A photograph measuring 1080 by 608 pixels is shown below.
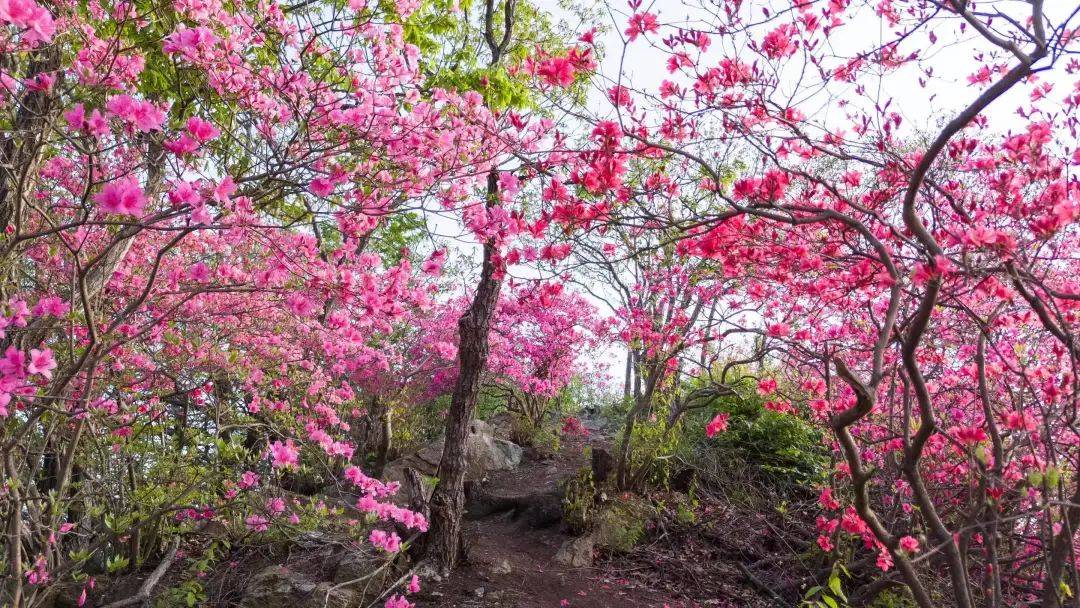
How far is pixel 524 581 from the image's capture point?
5.19 metres

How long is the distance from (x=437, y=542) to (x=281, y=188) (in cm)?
333

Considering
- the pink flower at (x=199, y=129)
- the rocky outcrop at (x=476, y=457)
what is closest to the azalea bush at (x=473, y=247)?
the pink flower at (x=199, y=129)

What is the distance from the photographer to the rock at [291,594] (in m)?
4.58

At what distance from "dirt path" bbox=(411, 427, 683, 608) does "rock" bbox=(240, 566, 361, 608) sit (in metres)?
0.56

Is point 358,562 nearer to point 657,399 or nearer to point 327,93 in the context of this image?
point 327,93

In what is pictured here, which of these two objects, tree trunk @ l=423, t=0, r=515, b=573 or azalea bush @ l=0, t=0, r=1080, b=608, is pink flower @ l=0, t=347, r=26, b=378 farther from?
tree trunk @ l=423, t=0, r=515, b=573

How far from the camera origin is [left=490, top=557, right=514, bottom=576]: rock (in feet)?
17.4

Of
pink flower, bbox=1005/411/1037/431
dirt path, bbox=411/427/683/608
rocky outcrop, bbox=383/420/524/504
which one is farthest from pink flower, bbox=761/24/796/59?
rocky outcrop, bbox=383/420/524/504

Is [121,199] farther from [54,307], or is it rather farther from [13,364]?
[54,307]

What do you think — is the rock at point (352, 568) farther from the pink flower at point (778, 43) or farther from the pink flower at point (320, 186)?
the pink flower at point (778, 43)

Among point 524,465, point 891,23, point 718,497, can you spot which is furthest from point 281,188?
point 524,465

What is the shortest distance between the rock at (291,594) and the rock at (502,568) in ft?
3.75

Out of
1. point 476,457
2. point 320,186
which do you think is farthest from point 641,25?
point 476,457

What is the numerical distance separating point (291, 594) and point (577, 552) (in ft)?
7.97
